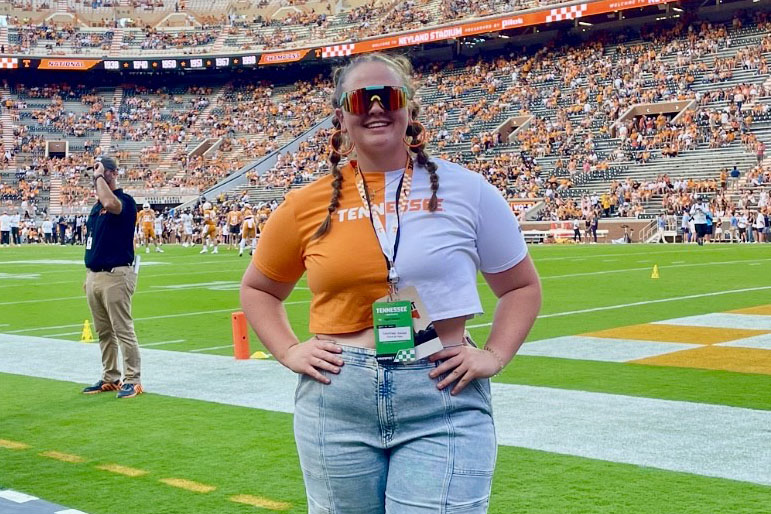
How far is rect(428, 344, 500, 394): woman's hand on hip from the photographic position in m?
2.68

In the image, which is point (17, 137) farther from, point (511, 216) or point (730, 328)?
point (511, 216)

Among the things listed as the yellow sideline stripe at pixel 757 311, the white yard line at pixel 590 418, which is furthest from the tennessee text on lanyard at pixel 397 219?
the yellow sideline stripe at pixel 757 311

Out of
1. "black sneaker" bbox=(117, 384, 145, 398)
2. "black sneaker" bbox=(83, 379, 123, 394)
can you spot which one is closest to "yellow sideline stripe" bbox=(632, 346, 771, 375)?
"black sneaker" bbox=(117, 384, 145, 398)

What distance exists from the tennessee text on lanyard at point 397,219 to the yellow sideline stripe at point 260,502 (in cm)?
280

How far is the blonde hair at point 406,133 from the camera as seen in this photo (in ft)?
9.15

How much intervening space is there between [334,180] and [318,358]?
49 centimetres

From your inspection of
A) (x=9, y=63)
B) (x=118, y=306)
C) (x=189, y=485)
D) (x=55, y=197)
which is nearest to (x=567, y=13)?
(x=55, y=197)

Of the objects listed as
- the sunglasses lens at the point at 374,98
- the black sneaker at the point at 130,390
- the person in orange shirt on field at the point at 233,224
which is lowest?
the person in orange shirt on field at the point at 233,224

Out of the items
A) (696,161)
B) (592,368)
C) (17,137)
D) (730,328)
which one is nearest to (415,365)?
(592,368)

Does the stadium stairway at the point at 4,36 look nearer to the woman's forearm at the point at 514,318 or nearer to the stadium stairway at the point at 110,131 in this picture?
the stadium stairway at the point at 110,131

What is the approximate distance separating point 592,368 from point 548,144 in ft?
122

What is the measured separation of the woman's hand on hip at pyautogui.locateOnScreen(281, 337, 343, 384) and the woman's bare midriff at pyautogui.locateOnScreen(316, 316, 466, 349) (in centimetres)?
4

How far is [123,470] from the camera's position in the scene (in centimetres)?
609

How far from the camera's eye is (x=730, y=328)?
482 inches
